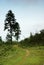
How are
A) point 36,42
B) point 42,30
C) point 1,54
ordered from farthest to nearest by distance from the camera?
point 42,30 < point 36,42 < point 1,54

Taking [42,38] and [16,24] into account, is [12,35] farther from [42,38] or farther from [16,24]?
[42,38]

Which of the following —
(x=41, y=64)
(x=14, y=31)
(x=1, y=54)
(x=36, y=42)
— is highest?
(x=14, y=31)

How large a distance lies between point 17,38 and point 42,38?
9572 millimetres

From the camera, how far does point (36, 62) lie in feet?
105

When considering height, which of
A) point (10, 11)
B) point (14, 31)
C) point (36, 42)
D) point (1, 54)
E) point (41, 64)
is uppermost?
point (10, 11)

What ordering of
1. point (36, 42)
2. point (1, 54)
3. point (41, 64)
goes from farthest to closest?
point (36, 42)
point (1, 54)
point (41, 64)

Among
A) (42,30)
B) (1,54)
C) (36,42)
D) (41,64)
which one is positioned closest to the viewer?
(41,64)

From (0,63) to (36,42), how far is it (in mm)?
33944

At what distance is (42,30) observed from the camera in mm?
69750

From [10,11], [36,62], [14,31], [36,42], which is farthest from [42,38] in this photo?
[36,62]

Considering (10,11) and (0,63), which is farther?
(10,11)

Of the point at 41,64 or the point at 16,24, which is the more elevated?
the point at 16,24

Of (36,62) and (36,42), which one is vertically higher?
(36,42)

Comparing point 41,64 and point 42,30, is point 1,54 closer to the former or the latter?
point 41,64
